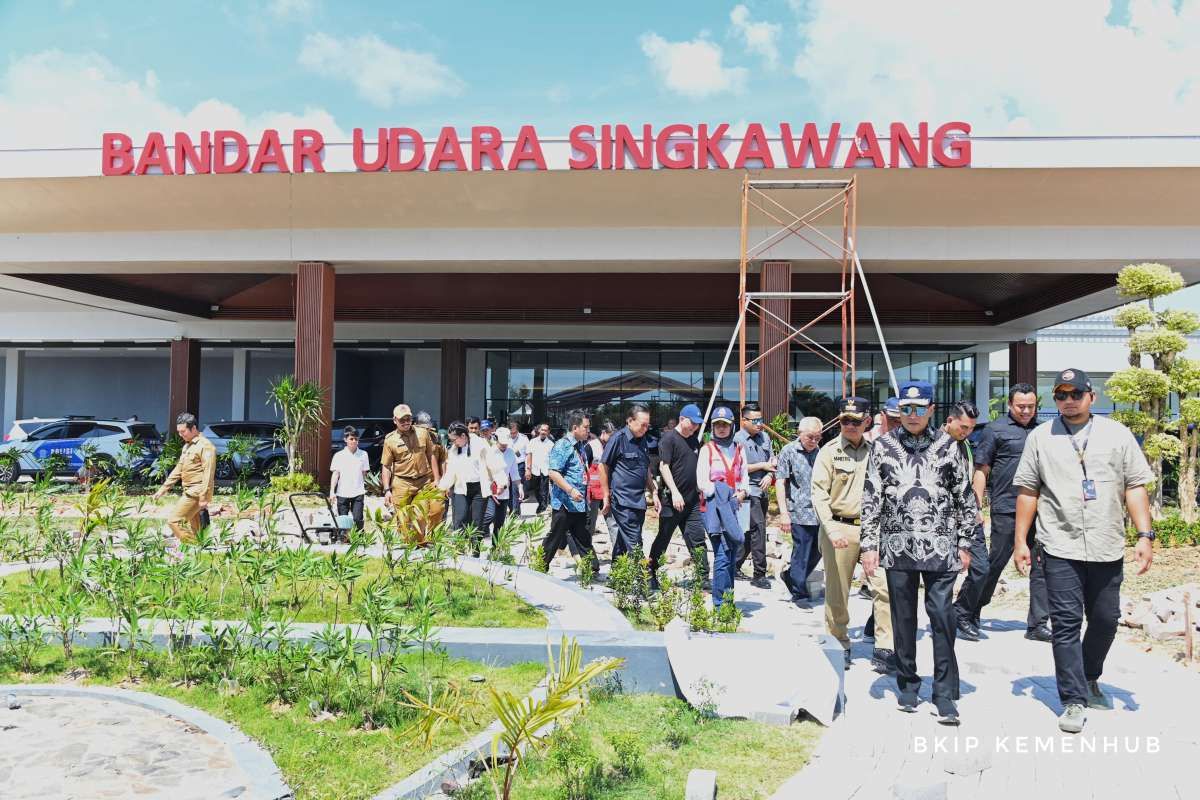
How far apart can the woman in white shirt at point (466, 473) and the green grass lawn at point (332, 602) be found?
4.82 feet

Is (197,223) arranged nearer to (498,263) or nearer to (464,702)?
(498,263)

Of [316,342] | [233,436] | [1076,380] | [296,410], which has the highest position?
[316,342]

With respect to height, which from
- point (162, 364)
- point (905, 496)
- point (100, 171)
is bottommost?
point (905, 496)

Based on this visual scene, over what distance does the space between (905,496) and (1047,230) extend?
472 inches

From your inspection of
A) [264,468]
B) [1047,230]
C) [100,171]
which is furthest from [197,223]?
[1047,230]

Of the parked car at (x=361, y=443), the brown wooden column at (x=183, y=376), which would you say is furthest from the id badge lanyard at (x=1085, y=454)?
the brown wooden column at (x=183, y=376)

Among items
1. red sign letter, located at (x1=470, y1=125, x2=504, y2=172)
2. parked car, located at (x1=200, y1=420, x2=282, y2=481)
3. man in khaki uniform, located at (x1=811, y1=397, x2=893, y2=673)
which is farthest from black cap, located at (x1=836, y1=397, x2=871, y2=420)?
parked car, located at (x1=200, y1=420, x2=282, y2=481)

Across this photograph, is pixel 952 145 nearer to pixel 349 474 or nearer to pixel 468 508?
pixel 468 508

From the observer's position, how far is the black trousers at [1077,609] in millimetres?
4055

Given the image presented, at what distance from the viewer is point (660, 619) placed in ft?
17.5

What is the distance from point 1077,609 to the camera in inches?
161

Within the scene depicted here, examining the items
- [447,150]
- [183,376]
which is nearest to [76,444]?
[183,376]

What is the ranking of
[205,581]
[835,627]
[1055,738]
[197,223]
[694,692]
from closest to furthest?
[1055,738]
[694,692]
[835,627]
[205,581]
[197,223]

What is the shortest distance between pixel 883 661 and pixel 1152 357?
7.90 metres
